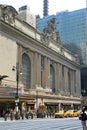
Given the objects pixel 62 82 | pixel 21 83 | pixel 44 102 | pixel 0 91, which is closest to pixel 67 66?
pixel 62 82

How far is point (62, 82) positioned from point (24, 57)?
23352 mm

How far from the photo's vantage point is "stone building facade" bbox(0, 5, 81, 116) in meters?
56.2

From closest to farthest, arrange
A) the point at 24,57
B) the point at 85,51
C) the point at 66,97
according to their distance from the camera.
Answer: the point at 24,57, the point at 66,97, the point at 85,51

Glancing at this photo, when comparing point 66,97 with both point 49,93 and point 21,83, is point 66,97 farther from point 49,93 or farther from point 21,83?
point 21,83

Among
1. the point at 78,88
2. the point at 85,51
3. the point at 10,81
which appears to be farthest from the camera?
the point at 85,51

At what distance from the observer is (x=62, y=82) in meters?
86.6

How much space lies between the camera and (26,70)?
6650 centimetres

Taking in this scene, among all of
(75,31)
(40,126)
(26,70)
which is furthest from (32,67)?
(75,31)

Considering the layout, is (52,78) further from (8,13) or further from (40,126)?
(40,126)

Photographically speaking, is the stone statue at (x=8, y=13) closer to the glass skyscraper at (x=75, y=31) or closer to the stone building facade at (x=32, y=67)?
the stone building facade at (x=32, y=67)

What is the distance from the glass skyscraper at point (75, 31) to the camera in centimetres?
12650

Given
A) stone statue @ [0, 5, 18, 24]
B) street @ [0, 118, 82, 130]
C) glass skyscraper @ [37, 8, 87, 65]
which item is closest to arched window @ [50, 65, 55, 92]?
stone statue @ [0, 5, 18, 24]

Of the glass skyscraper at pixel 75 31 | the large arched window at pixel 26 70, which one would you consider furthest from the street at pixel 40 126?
the glass skyscraper at pixel 75 31

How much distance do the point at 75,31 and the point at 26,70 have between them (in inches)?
2614
